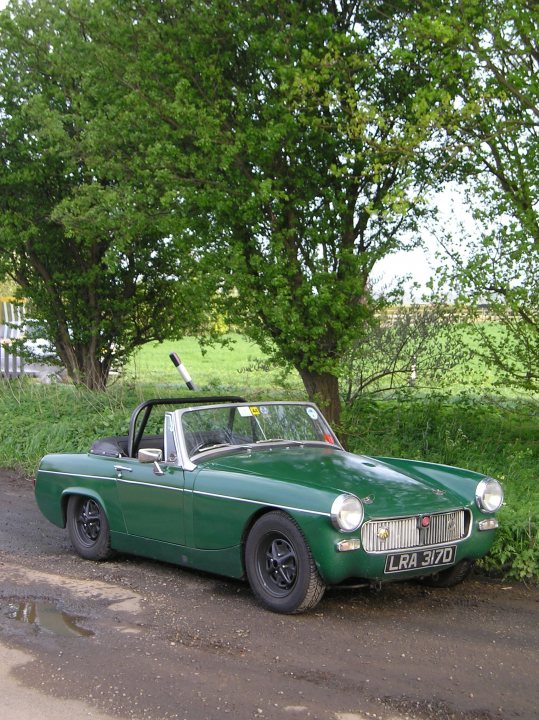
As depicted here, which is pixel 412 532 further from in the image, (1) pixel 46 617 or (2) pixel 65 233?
(2) pixel 65 233

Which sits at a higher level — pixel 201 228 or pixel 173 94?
pixel 173 94

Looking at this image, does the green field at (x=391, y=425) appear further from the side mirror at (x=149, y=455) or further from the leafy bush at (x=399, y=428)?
the side mirror at (x=149, y=455)

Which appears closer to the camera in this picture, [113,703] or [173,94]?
[113,703]

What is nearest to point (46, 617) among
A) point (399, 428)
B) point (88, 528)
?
point (88, 528)

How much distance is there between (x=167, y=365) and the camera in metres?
29.5

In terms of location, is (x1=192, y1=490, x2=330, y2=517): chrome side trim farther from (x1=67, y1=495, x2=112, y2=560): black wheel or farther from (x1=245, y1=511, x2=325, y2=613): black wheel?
(x1=67, y1=495, x2=112, y2=560): black wheel

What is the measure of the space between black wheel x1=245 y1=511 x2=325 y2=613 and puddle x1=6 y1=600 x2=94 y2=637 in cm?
119

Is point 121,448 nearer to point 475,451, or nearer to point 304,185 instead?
point 304,185

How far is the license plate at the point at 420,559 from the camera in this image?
19.6 ft

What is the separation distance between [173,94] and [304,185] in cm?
187

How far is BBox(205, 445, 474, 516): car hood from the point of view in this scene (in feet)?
20.3

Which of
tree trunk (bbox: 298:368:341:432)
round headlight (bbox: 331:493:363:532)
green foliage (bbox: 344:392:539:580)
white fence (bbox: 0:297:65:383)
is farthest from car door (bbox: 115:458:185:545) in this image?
white fence (bbox: 0:297:65:383)

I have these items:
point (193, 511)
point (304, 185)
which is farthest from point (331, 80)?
point (193, 511)

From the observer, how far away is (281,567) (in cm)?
616
